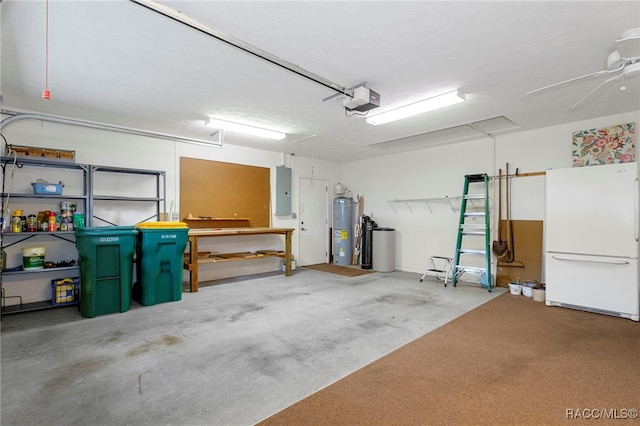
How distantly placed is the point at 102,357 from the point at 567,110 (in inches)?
244

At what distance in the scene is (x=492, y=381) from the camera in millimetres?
2297

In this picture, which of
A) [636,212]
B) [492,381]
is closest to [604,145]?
[636,212]

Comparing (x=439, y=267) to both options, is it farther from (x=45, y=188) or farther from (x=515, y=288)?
(x=45, y=188)

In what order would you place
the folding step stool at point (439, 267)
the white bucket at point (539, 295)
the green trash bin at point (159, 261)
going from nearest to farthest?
the green trash bin at point (159, 261) < the white bucket at point (539, 295) < the folding step stool at point (439, 267)

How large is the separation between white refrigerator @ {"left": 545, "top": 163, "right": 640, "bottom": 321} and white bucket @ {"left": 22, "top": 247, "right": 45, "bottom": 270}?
22.3 ft

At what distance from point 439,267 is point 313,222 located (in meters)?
3.16

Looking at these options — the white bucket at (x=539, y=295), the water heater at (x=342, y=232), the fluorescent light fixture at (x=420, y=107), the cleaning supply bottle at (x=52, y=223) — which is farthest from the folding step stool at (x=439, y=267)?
the cleaning supply bottle at (x=52, y=223)

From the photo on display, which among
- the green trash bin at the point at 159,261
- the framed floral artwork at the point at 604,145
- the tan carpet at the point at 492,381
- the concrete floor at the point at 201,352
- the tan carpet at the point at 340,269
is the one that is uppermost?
the framed floral artwork at the point at 604,145

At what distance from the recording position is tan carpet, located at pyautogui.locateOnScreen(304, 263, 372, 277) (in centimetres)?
653

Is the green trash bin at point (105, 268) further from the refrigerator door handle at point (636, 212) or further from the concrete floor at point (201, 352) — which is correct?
the refrigerator door handle at point (636, 212)

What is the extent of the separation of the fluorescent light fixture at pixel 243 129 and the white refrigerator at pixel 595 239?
4.24m

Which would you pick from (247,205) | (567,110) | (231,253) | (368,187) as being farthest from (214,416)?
(368,187)

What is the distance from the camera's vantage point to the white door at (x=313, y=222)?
24.7 feet

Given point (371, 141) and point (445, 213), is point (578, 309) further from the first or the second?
point (371, 141)
